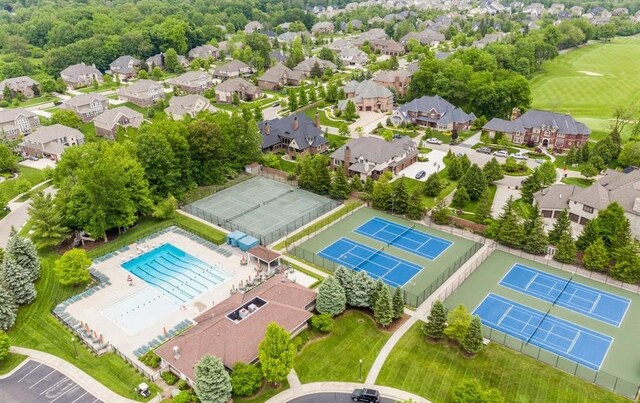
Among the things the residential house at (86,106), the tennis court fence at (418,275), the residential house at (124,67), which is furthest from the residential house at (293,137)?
the residential house at (124,67)

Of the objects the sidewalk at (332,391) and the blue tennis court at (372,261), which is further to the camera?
the blue tennis court at (372,261)

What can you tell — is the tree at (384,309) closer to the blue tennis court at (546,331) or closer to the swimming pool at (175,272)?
the blue tennis court at (546,331)

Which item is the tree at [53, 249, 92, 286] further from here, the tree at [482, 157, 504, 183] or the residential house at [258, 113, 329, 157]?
the tree at [482, 157, 504, 183]

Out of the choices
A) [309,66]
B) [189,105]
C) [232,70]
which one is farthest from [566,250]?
[232,70]

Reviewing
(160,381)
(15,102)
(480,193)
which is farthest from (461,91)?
(15,102)

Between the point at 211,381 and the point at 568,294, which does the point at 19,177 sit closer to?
the point at 211,381

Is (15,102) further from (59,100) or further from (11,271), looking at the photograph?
(11,271)

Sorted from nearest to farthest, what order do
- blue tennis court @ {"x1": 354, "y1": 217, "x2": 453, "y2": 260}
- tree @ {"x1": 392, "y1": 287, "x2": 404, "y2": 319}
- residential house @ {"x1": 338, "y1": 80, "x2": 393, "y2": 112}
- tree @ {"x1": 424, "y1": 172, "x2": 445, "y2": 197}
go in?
1. tree @ {"x1": 392, "y1": 287, "x2": 404, "y2": 319}
2. blue tennis court @ {"x1": 354, "y1": 217, "x2": 453, "y2": 260}
3. tree @ {"x1": 424, "y1": 172, "x2": 445, "y2": 197}
4. residential house @ {"x1": 338, "y1": 80, "x2": 393, "y2": 112}

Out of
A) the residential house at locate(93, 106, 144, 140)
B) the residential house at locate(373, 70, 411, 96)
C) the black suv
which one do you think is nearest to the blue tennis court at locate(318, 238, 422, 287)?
the black suv
